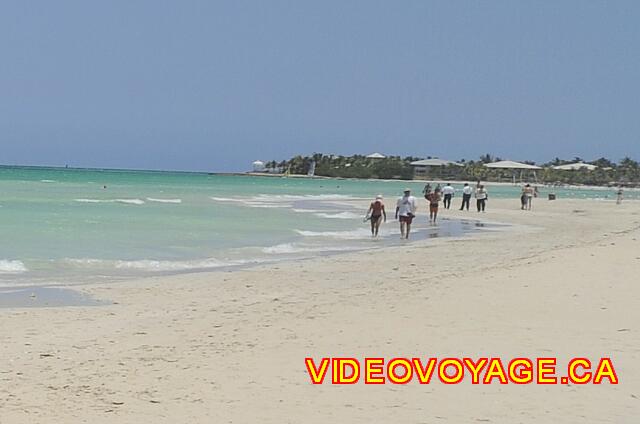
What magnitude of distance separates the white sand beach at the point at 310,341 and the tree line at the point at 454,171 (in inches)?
4697

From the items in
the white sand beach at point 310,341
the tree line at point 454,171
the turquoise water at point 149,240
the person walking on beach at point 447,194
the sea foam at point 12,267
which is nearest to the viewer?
the white sand beach at point 310,341

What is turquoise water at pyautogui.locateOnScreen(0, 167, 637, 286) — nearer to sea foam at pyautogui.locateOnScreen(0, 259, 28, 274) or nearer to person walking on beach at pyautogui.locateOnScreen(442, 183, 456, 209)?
sea foam at pyautogui.locateOnScreen(0, 259, 28, 274)

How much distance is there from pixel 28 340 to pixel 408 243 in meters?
13.1

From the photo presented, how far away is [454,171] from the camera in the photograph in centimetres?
14300

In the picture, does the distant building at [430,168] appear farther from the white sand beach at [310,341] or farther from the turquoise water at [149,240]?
the white sand beach at [310,341]

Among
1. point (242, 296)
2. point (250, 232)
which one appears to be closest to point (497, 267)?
point (242, 296)

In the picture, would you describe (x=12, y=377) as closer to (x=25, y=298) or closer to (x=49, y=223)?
(x=25, y=298)

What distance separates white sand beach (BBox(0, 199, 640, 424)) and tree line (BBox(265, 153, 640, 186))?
4697 inches

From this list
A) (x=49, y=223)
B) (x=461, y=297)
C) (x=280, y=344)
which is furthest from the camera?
(x=49, y=223)

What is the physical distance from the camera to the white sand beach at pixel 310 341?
5.29 meters

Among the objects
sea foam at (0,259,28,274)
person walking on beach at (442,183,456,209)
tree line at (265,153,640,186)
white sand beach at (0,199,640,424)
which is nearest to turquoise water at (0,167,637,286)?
sea foam at (0,259,28,274)

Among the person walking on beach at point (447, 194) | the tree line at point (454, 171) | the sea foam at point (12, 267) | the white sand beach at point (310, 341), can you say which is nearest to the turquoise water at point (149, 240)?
the sea foam at point (12, 267)

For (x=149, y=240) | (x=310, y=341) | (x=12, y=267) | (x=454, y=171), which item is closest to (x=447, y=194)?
(x=149, y=240)

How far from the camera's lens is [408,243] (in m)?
19.8
